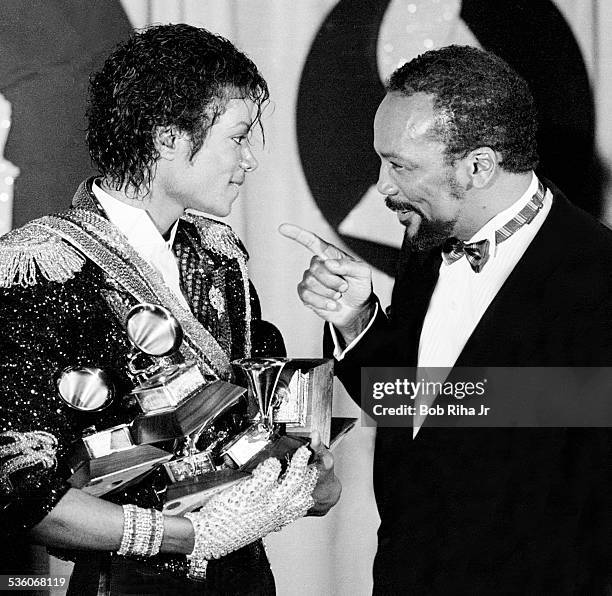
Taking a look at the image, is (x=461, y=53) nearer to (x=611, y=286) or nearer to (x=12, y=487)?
(x=611, y=286)

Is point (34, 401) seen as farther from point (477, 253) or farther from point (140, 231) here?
point (477, 253)

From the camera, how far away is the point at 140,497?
3.80 ft

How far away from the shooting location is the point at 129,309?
115 cm

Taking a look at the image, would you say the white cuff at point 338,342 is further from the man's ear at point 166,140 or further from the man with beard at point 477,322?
the man's ear at point 166,140

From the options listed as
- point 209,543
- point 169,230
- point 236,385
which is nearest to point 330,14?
point 169,230

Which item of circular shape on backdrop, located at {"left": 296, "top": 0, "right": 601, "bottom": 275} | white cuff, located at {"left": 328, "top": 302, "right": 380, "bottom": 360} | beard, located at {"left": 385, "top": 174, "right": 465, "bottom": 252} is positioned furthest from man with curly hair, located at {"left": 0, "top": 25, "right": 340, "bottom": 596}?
circular shape on backdrop, located at {"left": 296, "top": 0, "right": 601, "bottom": 275}

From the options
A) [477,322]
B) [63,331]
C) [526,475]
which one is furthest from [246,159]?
[526,475]

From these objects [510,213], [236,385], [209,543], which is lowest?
[209,543]

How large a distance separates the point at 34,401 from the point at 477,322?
709 mm

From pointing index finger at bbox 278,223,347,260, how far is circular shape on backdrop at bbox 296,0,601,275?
539 millimetres

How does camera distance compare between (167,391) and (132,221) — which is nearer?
(167,391)

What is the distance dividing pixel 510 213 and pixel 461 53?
0.89 ft

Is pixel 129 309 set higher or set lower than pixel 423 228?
lower

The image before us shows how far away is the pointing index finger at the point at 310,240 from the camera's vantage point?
127cm
